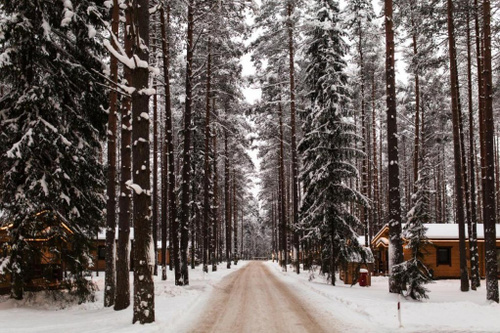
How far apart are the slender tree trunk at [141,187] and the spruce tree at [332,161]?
11490mm

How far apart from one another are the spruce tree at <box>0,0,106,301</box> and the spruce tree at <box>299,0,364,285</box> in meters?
10.4

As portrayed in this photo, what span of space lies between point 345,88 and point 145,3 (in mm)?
12558

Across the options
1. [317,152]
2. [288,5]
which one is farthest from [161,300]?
[288,5]

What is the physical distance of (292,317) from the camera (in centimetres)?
1120

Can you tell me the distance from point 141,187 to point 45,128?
4566mm

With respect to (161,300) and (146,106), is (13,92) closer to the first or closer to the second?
(146,106)

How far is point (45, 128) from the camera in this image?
1192 cm

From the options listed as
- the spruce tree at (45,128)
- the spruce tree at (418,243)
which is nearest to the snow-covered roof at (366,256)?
the spruce tree at (418,243)

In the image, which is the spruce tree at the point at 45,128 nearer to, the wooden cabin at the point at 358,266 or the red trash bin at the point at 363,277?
the wooden cabin at the point at 358,266

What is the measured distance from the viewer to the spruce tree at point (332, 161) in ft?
64.5

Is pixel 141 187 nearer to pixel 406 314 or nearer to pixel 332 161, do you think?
pixel 406 314

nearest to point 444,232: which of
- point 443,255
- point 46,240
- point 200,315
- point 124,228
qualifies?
point 443,255

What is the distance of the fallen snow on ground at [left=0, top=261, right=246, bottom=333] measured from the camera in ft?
29.6

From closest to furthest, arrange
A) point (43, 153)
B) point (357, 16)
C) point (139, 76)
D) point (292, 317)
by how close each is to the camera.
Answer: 1. point (139, 76)
2. point (292, 317)
3. point (43, 153)
4. point (357, 16)
